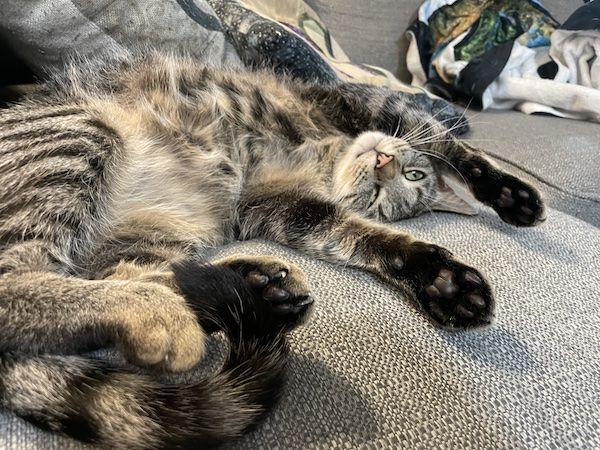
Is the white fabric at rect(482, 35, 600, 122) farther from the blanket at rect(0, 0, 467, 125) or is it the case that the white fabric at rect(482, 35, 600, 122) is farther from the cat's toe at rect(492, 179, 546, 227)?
the cat's toe at rect(492, 179, 546, 227)

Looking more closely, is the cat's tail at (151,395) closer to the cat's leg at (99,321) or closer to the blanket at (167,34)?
the cat's leg at (99,321)

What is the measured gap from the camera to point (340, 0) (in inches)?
87.5

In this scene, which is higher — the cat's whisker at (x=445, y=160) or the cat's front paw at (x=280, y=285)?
the cat's front paw at (x=280, y=285)

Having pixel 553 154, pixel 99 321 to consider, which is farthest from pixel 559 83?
pixel 99 321

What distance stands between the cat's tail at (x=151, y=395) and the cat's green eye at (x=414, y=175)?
81 cm

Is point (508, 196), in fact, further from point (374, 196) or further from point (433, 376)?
point (433, 376)

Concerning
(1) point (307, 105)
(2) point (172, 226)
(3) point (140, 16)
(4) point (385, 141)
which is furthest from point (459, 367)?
(3) point (140, 16)

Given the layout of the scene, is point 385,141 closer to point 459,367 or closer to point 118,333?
point 459,367

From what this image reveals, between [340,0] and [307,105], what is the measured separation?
1.18 metres

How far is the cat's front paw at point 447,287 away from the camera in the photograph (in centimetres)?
69

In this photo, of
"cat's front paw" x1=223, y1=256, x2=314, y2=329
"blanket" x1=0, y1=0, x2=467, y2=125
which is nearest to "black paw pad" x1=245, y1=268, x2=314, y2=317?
"cat's front paw" x1=223, y1=256, x2=314, y2=329

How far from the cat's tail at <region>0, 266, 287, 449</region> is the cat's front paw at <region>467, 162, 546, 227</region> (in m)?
0.71

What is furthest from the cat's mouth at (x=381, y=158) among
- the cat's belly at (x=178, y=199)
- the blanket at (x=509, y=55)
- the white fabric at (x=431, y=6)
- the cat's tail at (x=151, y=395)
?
the white fabric at (x=431, y=6)

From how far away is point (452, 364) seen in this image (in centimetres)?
61
